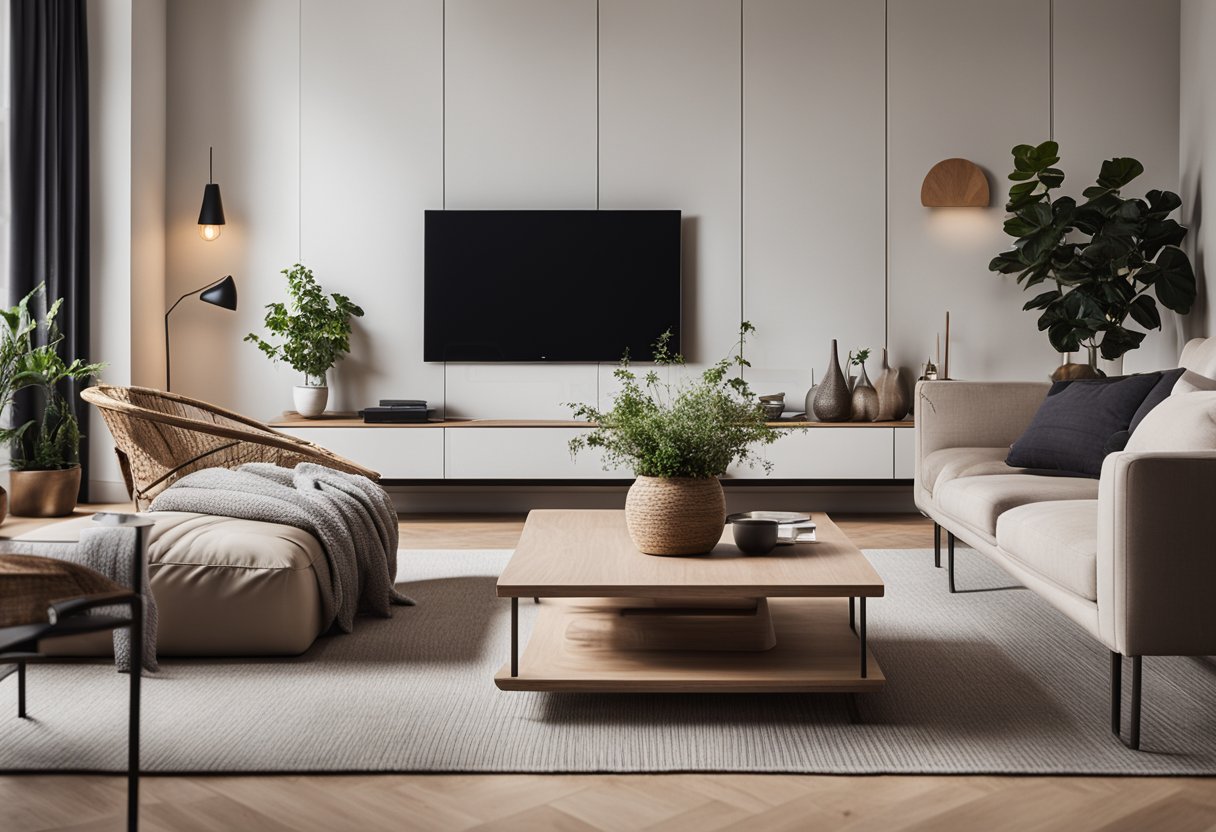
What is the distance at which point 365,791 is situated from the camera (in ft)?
6.19

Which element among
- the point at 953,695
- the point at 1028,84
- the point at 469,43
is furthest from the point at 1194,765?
the point at 469,43

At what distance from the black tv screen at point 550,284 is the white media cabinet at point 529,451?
A: 51 centimetres

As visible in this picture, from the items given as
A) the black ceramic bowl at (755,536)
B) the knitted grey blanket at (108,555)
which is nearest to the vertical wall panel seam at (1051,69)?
the black ceramic bowl at (755,536)

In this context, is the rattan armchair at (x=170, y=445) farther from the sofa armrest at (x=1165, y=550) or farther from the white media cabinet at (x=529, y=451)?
the sofa armrest at (x=1165, y=550)

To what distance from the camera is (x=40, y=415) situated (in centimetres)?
508

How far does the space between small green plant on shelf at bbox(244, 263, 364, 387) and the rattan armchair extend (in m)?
1.41

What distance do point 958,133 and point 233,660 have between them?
14.6ft

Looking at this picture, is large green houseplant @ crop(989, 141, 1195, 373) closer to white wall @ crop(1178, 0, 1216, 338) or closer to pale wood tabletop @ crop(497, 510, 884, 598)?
white wall @ crop(1178, 0, 1216, 338)

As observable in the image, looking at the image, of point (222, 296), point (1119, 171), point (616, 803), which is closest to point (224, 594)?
point (616, 803)

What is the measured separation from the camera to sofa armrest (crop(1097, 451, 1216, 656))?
6.56ft

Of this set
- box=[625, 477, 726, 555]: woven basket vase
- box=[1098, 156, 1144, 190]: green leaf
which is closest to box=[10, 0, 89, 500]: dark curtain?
box=[625, 477, 726, 555]: woven basket vase

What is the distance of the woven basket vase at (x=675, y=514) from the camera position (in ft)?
8.07

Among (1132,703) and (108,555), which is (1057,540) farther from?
(108,555)

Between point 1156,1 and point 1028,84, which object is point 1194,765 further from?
point 1156,1
